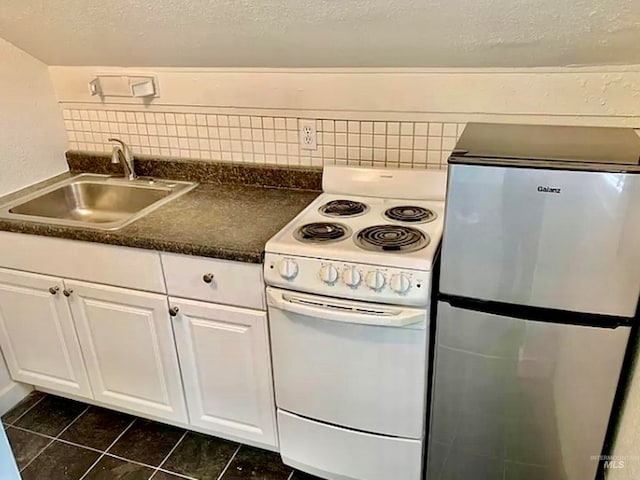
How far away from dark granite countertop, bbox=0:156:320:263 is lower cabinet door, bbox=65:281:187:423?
0.21 m

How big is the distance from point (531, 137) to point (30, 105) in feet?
6.60

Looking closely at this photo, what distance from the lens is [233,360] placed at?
5.97ft

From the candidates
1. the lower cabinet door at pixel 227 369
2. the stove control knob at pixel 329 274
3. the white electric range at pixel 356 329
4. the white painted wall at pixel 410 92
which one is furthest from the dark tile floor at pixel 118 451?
the white painted wall at pixel 410 92

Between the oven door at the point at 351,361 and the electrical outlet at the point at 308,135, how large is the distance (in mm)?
722

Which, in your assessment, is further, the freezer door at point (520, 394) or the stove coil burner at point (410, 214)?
the stove coil burner at point (410, 214)

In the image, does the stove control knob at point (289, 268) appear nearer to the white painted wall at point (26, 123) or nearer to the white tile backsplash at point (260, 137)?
the white tile backsplash at point (260, 137)

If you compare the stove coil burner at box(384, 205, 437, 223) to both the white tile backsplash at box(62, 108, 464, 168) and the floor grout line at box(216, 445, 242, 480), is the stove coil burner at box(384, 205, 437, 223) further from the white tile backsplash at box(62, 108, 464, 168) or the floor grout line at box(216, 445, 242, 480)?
the floor grout line at box(216, 445, 242, 480)

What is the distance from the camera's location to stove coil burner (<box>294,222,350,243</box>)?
1618mm

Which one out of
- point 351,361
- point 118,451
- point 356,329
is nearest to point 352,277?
point 356,329

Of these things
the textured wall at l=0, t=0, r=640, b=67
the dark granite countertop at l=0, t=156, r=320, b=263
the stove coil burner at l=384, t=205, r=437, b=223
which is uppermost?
the textured wall at l=0, t=0, r=640, b=67

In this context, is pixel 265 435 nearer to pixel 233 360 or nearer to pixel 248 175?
pixel 233 360

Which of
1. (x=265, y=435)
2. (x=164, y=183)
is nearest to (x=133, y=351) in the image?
(x=265, y=435)

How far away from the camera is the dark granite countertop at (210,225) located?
1682 mm

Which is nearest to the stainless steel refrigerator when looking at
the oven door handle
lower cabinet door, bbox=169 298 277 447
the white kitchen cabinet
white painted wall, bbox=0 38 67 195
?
the oven door handle
